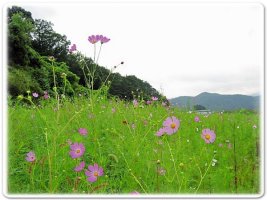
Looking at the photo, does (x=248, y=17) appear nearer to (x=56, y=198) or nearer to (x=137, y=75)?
(x=137, y=75)

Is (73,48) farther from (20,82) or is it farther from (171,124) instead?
(171,124)

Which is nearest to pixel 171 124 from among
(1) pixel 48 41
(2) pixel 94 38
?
(2) pixel 94 38

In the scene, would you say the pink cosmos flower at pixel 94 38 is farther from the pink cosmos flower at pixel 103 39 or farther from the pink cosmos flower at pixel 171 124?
the pink cosmos flower at pixel 171 124

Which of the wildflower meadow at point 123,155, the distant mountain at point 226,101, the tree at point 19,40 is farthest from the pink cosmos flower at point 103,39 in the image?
the distant mountain at point 226,101

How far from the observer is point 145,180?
1.67 metres

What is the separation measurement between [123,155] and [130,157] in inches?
9.2

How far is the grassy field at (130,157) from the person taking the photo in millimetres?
1601

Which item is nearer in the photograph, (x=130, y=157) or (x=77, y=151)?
(x=77, y=151)

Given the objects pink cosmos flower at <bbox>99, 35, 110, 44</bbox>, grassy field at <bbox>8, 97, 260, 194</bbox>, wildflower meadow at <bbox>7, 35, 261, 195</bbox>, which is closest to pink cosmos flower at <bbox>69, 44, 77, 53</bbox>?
wildflower meadow at <bbox>7, 35, 261, 195</bbox>

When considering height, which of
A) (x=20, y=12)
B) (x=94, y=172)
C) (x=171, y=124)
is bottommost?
(x=94, y=172)

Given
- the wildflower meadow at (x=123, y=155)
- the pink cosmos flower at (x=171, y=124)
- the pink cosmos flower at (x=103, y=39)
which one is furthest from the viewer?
the pink cosmos flower at (x=103, y=39)

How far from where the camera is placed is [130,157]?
1865 millimetres
